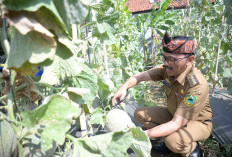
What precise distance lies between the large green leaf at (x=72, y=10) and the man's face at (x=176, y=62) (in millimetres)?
1414

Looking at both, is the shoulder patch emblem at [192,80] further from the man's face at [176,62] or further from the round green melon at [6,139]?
the round green melon at [6,139]

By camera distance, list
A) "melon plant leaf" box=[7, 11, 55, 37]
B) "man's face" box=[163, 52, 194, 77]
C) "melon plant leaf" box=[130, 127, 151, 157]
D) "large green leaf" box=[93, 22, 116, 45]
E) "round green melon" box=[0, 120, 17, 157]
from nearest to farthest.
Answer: "melon plant leaf" box=[7, 11, 55, 37]
"round green melon" box=[0, 120, 17, 157]
"melon plant leaf" box=[130, 127, 151, 157]
"large green leaf" box=[93, 22, 116, 45]
"man's face" box=[163, 52, 194, 77]

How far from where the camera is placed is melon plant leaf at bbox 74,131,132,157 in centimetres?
64

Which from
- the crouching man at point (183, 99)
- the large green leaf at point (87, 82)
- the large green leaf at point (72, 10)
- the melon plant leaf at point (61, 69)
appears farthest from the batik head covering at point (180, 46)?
the large green leaf at point (72, 10)

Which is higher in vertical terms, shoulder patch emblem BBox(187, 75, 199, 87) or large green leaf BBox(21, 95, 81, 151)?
large green leaf BBox(21, 95, 81, 151)

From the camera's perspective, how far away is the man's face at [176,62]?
1.81 metres

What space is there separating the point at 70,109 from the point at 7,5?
0.29m

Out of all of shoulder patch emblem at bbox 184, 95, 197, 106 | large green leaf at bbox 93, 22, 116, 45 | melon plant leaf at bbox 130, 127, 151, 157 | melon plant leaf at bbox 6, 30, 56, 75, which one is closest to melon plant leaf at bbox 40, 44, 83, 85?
melon plant leaf at bbox 6, 30, 56, 75

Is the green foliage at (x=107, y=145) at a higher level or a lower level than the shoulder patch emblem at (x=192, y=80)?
higher

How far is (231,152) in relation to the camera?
1891 mm

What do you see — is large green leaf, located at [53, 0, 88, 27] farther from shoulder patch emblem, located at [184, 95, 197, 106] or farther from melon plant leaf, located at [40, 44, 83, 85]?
shoulder patch emblem, located at [184, 95, 197, 106]

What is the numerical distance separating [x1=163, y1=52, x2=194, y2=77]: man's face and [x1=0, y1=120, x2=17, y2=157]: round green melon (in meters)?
1.46

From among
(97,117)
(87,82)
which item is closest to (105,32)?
(87,82)

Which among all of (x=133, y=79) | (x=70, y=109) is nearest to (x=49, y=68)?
(x=70, y=109)
